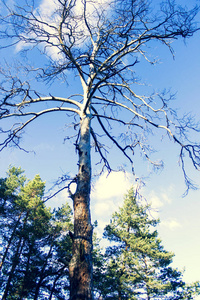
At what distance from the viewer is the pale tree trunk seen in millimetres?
2508

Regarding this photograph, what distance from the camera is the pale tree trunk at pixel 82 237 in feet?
8.23

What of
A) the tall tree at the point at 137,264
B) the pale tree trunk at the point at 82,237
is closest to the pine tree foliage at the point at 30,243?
the tall tree at the point at 137,264

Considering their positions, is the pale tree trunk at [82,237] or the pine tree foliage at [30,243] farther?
the pine tree foliage at [30,243]

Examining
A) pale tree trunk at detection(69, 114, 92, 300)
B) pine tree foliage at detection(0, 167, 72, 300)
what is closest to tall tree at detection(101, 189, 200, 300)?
pine tree foliage at detection(0, 167, 72, 300)

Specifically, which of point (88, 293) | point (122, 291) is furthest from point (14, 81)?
point (122, 291)

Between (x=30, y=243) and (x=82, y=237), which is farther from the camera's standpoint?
(x=30, y=243)

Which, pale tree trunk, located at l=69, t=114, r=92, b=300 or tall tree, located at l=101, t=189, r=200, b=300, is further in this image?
tall tree, located at l=101, t=189, r=200, b=300

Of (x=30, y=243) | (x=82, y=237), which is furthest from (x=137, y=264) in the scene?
(x=82, y=237)

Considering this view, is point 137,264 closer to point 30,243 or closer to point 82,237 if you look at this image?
point 30,243

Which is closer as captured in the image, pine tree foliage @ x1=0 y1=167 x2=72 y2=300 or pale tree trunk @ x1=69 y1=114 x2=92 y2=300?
pale tree trunk @ x1=69 y1=114 x2=92 y2=300

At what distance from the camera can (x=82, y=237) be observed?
9.58 ft

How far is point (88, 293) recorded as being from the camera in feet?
8.13

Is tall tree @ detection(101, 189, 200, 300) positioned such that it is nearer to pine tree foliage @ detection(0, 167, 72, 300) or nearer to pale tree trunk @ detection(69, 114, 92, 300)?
pine tree foliage @ detection(0, 167, 72, 300)

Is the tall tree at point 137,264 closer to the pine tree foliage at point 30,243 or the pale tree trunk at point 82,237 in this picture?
the pine tree foliage at point 30,243
